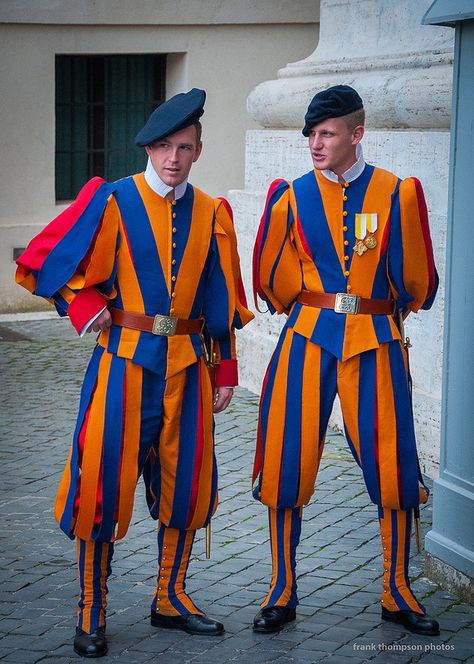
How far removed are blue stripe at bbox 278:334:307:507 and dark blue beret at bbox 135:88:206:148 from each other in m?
0.89

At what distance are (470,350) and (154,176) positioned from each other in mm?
1435

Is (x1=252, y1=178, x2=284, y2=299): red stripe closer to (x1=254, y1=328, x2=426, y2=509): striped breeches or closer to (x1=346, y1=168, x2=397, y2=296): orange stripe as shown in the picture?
(x1=254, y1=328, x2=426, y2=509): striped breeches

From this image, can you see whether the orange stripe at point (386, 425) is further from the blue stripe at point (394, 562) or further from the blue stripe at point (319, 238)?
the blue stripe at point (319, 238)

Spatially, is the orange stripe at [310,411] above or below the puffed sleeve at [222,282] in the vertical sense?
below

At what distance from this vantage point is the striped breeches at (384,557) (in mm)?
4703

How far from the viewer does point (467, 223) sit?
495cm

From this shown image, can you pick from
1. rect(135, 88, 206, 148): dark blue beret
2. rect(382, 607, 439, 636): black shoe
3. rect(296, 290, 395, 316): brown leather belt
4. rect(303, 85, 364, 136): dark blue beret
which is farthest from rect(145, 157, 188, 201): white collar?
rect(382, 607, 439, 636): black shoe

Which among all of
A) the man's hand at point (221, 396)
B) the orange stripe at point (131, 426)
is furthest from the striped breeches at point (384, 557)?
the orange stripe at point (131, 426)

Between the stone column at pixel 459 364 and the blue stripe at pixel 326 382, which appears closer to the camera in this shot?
the blue stripe at pixel 326 382

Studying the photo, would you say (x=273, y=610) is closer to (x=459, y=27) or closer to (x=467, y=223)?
(x=467, y=223)

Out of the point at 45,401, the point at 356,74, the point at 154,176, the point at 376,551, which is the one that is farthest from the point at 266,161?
the point at 154,176

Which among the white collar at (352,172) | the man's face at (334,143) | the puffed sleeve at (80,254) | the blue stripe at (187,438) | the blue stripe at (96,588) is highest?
the man's face at (334,143)

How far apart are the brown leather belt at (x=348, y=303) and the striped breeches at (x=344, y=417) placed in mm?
130

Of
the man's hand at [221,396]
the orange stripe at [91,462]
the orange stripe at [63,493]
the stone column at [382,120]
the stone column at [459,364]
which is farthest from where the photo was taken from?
the stone column at [382,120]
